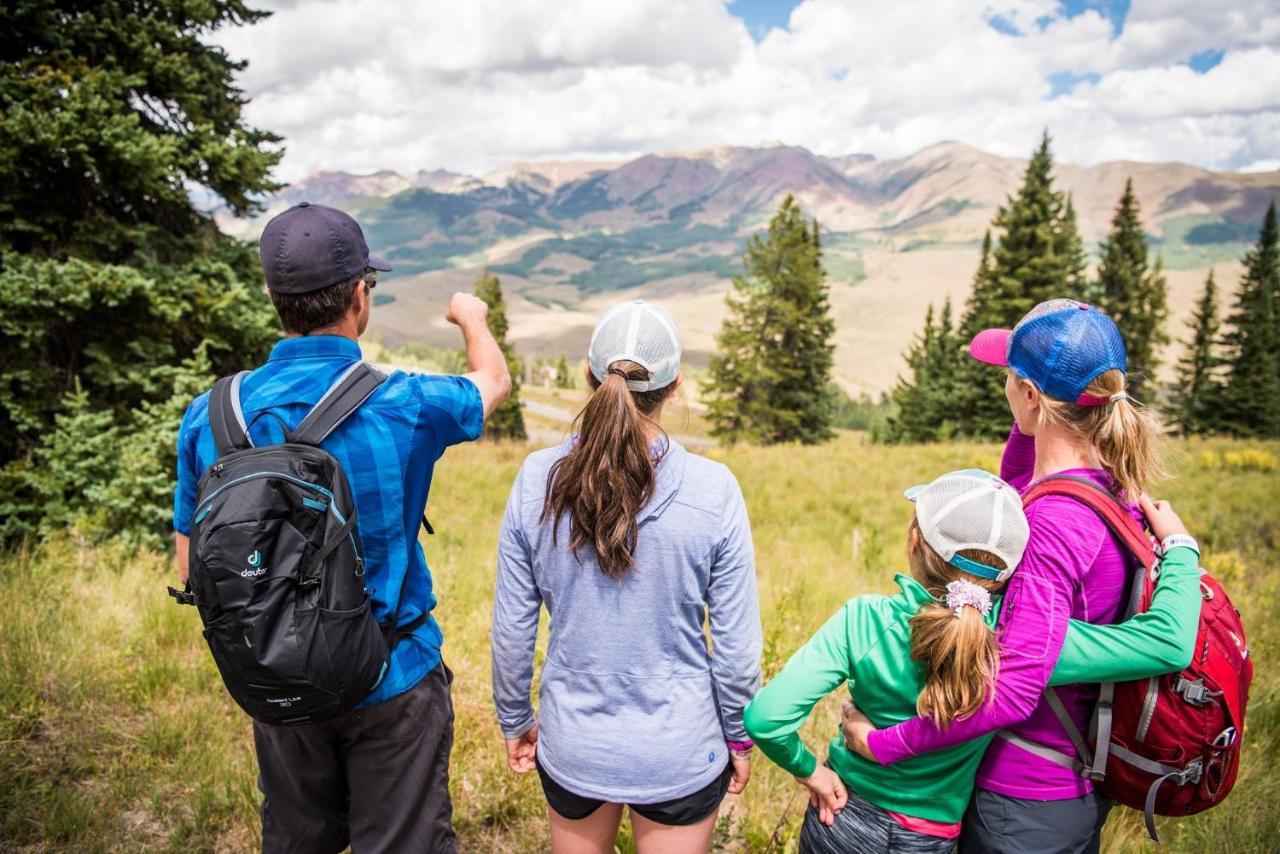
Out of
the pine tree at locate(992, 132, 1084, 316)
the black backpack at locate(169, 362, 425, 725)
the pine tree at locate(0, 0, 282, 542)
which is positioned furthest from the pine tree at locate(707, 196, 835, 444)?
the black backpack at locate(169, 362, 425, 725)

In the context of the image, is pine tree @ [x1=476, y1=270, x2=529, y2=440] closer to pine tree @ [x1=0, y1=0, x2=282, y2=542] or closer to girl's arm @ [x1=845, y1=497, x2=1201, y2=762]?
pine tree @ [x1=0, y1=0, x2=282, y2=542]

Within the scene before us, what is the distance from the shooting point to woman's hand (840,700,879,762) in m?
1.95

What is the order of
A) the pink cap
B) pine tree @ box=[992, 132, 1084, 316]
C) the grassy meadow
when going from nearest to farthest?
the pink cap < the grassy meadow < pine tree @ box=[992, 132, 1084, 316]

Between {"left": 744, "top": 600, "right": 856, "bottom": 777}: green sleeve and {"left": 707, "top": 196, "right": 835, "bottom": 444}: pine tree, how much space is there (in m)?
28.9

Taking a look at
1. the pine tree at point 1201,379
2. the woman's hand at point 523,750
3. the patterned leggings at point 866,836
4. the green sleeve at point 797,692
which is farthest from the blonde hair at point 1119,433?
the pine tree at point 1201,379

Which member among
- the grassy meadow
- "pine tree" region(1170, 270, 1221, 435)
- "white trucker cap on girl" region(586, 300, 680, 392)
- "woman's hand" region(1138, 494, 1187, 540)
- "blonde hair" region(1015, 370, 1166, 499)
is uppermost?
"white trucker cap on girl" region(586, 300, 680, 392)

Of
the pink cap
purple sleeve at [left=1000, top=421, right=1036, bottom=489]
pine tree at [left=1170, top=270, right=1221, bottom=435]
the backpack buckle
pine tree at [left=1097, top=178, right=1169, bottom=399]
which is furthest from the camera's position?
pine tree at [left=1170, top=270, right=1221, bottom=435]

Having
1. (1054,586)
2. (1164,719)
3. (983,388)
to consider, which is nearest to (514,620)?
(1054,586)

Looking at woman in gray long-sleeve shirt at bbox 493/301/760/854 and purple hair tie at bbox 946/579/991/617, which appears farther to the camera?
woman in gray long-sleeve shirt at bbox 493/301/760/854

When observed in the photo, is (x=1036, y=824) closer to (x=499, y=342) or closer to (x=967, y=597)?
(x=967, y=597)

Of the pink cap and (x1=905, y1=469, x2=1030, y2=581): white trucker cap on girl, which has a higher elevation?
the pink cap

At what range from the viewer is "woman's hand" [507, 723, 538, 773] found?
2342 millimetres

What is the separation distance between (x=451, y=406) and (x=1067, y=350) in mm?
1880

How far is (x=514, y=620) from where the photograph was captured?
85.9 inches
